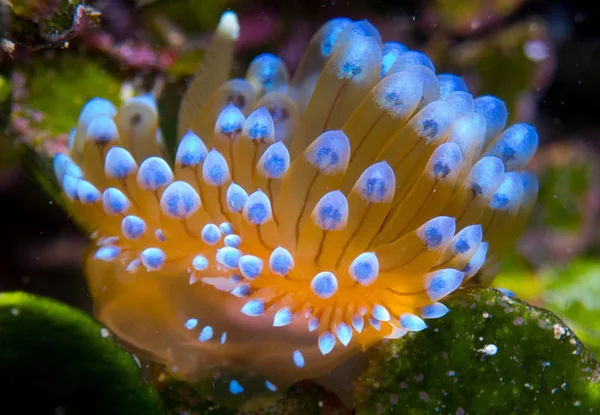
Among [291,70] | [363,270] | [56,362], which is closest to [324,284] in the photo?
[363,270]

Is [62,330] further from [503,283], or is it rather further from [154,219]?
[503,283]

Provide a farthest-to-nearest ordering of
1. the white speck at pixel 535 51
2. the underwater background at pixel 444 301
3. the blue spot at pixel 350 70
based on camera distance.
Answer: the white speck at pixel 535 51, the blue spot at pixel 350 70, the underwater background at pixel 444 301

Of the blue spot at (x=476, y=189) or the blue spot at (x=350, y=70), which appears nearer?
the blue spot at (x=476, y=189)

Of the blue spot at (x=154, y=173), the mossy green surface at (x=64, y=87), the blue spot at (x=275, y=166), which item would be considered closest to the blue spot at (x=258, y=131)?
the blue spot at (x=275, y=166)

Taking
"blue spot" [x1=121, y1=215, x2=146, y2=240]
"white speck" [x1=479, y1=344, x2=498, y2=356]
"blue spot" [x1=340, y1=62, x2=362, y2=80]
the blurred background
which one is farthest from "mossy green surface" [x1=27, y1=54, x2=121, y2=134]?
"white speck" [x1=479, y1=344, x2=498, y2=356]

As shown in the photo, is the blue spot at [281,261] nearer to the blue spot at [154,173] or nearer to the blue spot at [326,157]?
the blue spot at [326,157]

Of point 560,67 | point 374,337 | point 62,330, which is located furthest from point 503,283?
point 62,330

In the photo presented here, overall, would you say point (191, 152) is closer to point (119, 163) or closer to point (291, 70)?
point (119, 163)
